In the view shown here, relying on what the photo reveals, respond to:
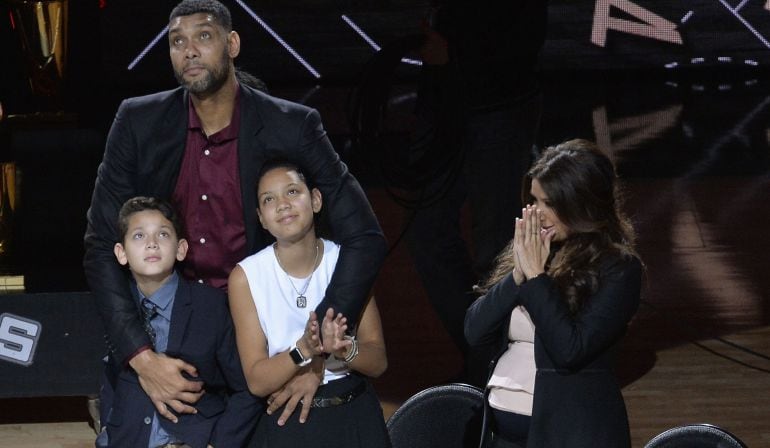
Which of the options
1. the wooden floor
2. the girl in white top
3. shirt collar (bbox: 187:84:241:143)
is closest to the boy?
the girl in white top

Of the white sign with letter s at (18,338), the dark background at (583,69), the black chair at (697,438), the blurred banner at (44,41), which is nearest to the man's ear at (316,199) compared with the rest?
the black chair at (697,438)

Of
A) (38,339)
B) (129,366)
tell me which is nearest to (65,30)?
(38,339)

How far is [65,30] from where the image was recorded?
17.0 feet

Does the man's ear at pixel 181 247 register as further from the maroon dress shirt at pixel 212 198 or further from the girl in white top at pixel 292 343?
the girl in white top at pixel 292 343

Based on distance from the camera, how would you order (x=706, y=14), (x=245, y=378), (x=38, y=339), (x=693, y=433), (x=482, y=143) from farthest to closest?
(x=706, y=14) → (x=482, y=143) → (x=38, y=339) → (x=693, y=433) → (x=245, y=378)

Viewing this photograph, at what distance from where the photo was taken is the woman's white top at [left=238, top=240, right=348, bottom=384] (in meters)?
3.43

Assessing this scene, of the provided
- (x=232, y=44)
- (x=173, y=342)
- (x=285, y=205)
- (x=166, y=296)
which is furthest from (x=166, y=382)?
(x=232, y=44)

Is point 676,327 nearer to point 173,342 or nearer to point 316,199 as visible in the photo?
point 316,199

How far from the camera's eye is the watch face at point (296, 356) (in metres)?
3.30

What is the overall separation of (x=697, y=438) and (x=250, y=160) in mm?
1478

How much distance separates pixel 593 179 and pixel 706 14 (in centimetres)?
890

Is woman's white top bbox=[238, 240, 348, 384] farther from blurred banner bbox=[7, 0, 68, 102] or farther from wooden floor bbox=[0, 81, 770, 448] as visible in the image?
blurred banner bbox=[7, 0, 68, 102]

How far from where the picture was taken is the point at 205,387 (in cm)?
358

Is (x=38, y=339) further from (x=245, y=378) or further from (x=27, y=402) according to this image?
(x=245, y=378)
